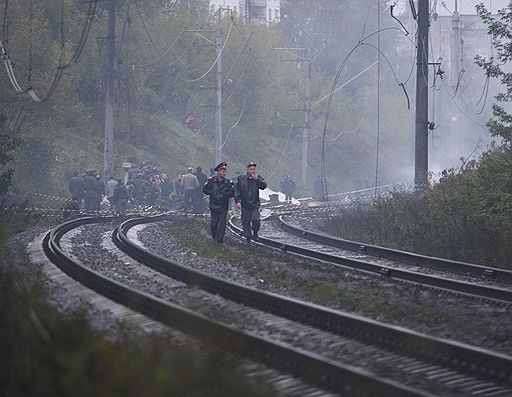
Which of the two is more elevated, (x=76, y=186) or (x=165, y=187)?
(x=76, y=186)

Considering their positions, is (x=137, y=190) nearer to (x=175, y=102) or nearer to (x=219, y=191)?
(x=219, y=191)

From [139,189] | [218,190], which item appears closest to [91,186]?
[139,189]

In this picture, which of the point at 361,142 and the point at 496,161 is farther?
the point at 361,142

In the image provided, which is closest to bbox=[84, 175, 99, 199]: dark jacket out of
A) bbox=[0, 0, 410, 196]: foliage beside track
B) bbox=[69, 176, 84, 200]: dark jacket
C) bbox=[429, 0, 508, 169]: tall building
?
bbox=[69, 176, 84, 200]: dark jacket

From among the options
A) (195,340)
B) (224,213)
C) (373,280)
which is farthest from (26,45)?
(195,340)

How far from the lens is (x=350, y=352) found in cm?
1051

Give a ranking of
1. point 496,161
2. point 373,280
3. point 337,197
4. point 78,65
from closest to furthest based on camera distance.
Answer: point 373,280
point 496,161
point 78,65
point 337,197

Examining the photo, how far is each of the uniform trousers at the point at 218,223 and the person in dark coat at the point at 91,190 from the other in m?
16.2

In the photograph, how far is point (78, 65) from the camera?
56594mm

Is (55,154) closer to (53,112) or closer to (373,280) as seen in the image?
(53,112)

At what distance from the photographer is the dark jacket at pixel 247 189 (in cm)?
2314

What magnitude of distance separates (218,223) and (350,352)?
41.9 ft

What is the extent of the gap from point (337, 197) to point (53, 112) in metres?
23.3

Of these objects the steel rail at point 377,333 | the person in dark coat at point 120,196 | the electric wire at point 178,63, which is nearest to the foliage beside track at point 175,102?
the electric wire at point 178,63
